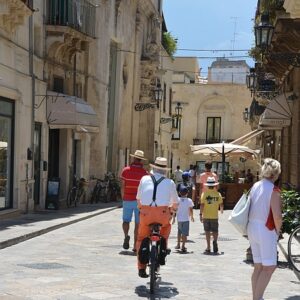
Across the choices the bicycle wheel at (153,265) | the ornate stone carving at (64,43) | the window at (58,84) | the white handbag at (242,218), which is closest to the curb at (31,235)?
the bicycle wheel at (153,265)

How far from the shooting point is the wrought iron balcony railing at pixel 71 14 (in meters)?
21.1

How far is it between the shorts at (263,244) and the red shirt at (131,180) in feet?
16.0

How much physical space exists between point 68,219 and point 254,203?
1153 cm

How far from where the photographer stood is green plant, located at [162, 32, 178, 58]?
4669cm

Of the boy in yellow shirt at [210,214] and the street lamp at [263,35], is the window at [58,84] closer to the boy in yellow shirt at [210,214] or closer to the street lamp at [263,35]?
the street lamp at [263,35]

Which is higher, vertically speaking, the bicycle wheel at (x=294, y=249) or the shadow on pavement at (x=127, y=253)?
the bicycle wheel at (x=294, y=249)

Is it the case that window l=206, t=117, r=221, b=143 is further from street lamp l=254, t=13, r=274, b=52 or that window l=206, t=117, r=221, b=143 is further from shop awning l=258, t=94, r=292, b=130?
street lamp l=254, t=13, r=274, b=52

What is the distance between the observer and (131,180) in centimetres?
1192

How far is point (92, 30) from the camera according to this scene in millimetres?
25328

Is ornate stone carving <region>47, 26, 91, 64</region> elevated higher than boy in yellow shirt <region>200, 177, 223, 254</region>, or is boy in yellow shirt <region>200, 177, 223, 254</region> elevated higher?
ornate stone carving <region>47, 26, 91, 64</region>

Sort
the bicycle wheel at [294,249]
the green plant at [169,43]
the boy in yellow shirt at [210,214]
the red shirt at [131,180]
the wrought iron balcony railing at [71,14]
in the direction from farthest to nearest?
the green plant at [169,43] → the wrought iron balcony railing at [71,14] → the boy in yellow shirt at [210,214] → the red shirt at [131,180] → the bicycle wheel at [294,249]

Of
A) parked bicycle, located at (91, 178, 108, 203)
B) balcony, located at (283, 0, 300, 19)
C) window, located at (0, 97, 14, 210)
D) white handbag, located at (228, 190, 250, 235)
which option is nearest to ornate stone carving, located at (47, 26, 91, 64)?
window, located at (0, 97, 14, 210)

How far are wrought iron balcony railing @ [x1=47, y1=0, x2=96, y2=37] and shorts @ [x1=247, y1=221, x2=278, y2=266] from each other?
15.2 meters

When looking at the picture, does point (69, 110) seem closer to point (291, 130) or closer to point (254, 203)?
point (291, 130)
